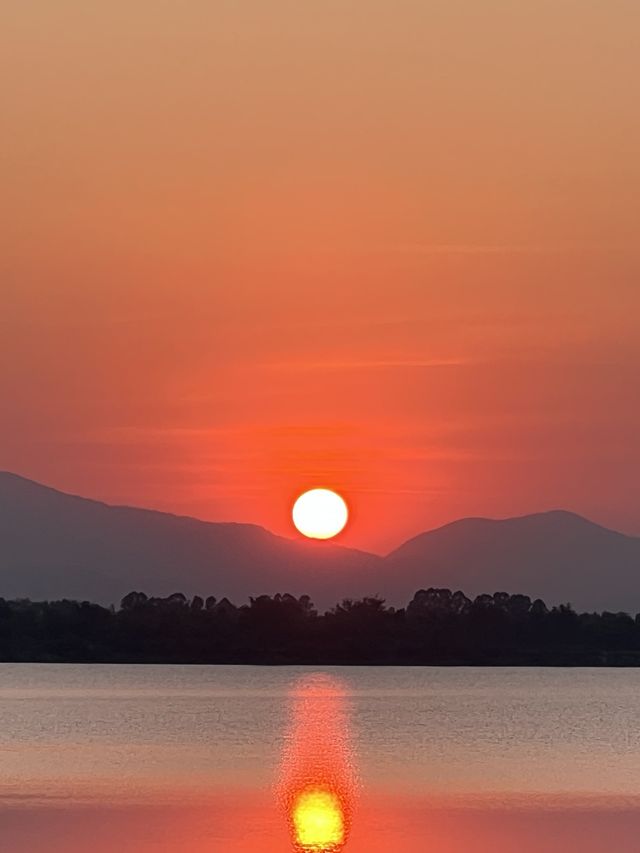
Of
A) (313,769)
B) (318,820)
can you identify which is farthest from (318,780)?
(318,820)

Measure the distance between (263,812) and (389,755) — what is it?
1790cm

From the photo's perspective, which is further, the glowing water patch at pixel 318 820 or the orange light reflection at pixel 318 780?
the orange light reflection at pixel 318 780

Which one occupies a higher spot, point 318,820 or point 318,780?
point 318,780

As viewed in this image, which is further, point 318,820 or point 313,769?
point 313,769

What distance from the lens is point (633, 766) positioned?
50.4 metres

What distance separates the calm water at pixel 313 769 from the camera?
32.1 meters

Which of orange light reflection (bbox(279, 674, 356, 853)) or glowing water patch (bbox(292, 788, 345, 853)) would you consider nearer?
glowing water patch (bbox(292, 788, 345, 853))

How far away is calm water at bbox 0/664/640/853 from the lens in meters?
32.1

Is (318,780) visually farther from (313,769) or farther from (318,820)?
(318,820)

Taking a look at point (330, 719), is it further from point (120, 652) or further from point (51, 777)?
point (120, 652)

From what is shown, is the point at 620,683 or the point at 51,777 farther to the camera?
the point at 620,683

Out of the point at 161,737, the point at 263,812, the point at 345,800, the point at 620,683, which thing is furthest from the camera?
the point at 620,683

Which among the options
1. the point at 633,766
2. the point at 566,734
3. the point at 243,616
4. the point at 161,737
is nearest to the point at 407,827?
the point at 633,766

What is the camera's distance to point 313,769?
1889 inches
